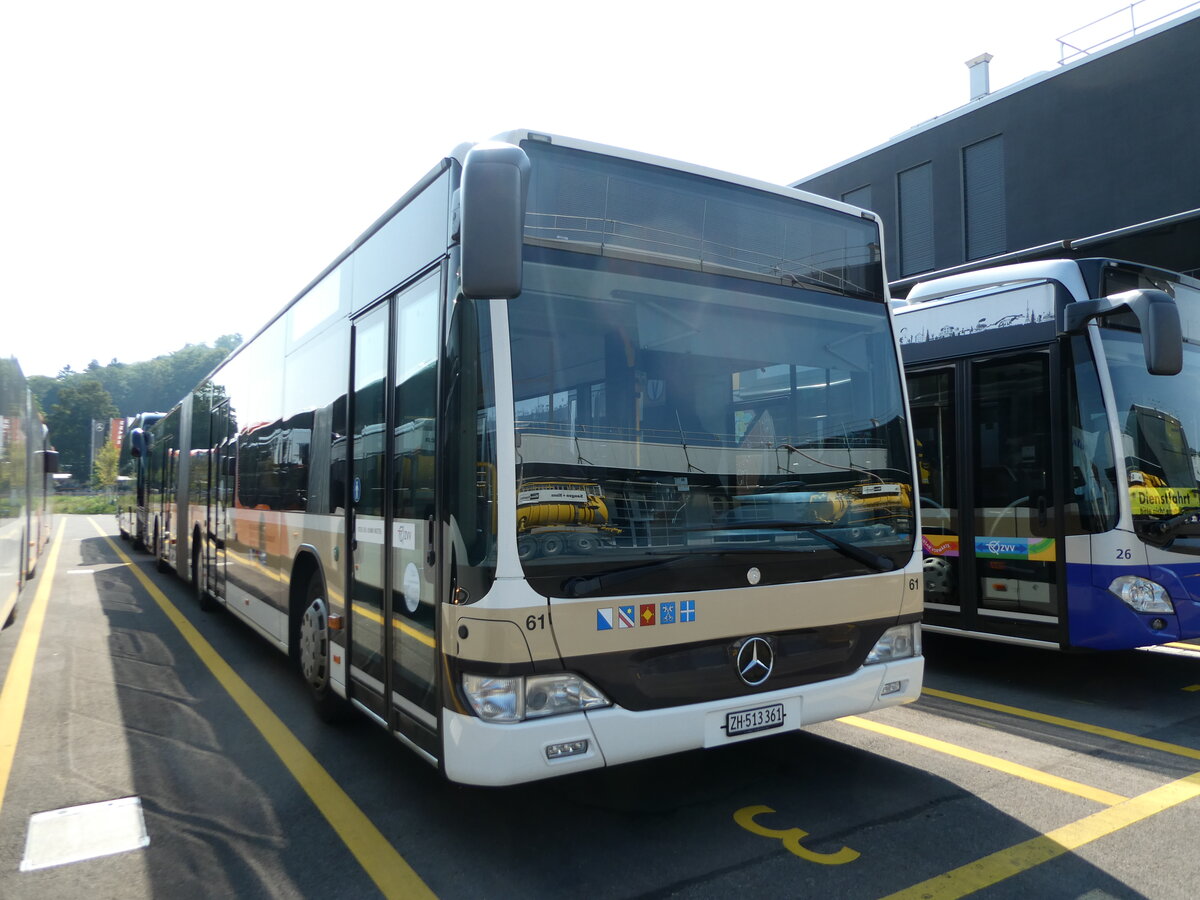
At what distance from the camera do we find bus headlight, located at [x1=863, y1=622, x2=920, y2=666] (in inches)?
172

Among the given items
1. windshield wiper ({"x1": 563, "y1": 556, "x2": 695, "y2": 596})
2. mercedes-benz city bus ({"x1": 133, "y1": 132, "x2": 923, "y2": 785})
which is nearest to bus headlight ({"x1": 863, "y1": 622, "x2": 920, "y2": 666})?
mercedes-benz city bus ({"x1": 133, "y1": 132, "x2": 923, "y2": 785})

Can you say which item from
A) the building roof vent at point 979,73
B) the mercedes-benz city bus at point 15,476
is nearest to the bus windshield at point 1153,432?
the mercedes-benz city bus at point 15,476

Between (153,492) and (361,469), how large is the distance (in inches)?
526

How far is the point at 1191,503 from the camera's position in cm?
611

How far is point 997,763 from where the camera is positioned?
15.5 feet

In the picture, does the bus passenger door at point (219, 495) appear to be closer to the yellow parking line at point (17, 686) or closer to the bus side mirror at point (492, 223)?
the yellow parking line at point (17, 686)

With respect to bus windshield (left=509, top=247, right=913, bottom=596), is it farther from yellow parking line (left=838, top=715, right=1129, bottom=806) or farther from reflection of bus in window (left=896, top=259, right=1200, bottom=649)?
reflection of bus in window (left=896, top=259, right=1200, bottom=649)

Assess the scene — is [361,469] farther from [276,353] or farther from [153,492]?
[153,492]

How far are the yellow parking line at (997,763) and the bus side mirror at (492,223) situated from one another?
285 centimetres

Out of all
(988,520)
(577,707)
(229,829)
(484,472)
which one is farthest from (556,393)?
(988,520)

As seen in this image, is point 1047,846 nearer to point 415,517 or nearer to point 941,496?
point 415,517

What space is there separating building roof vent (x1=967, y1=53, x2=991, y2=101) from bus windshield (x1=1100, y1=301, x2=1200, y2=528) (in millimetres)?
19653

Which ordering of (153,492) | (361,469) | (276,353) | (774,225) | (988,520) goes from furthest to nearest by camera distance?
1. (153,492)
2. (276,353)
3. (988,520)
4. (361,469)
5. (774,225)

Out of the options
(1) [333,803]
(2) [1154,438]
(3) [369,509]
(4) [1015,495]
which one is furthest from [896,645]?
(2) [1154,438]
